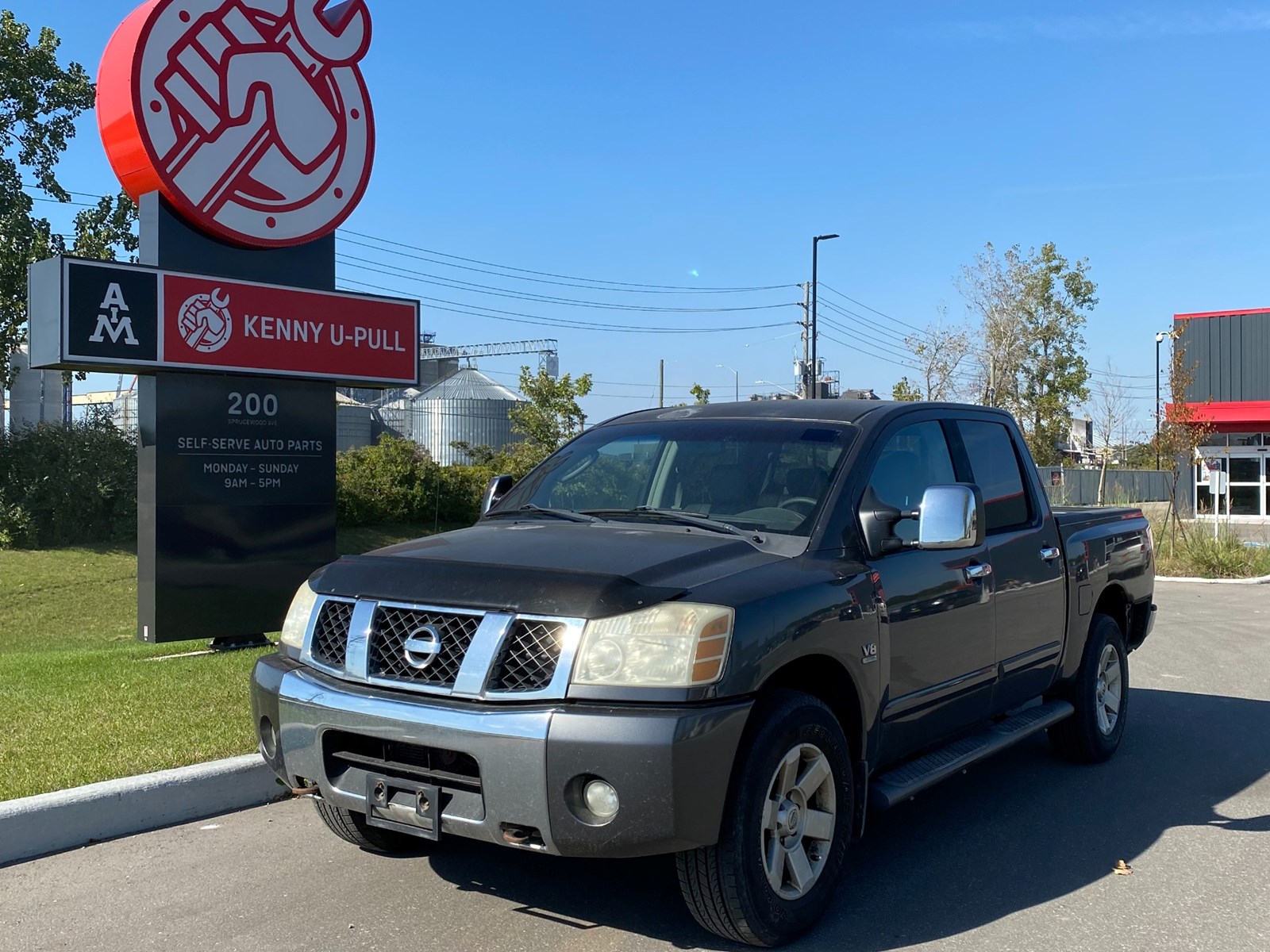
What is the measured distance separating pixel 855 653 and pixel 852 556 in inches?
16.5

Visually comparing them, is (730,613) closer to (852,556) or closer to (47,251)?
(852,556)

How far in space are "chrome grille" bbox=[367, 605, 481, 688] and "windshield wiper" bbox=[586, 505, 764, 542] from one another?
1167mm

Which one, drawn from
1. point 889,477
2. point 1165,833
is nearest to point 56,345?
point 889,477

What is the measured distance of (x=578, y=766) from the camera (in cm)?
354

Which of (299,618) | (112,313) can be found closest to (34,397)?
(112,313)

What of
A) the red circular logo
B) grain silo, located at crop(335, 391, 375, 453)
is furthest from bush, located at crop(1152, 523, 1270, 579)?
grain silo, located at crop(335, 391, 375, 453)

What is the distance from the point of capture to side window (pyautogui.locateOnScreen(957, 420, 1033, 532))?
5.83 m

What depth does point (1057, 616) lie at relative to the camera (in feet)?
20.1

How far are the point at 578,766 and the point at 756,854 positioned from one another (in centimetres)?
72

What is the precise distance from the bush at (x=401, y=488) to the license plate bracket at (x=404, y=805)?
21.2 metres

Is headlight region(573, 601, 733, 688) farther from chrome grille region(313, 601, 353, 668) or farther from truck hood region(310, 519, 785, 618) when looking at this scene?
chrome grille region(313, 601, 353, 668)

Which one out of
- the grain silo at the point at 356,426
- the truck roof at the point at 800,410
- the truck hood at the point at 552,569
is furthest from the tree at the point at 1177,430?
the grain silo at the point at 356,426

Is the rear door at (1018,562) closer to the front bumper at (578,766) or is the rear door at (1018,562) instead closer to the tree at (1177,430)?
the front bumper at (578,766)

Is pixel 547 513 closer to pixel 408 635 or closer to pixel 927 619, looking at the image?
pixel 408 635
